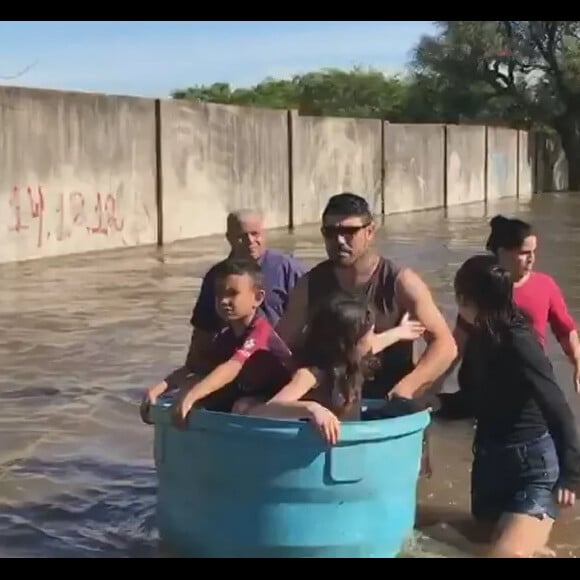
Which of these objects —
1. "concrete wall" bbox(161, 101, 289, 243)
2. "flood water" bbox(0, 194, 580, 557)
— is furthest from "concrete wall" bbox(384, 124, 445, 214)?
"flood water" bbox(0, 194, 580, 557)

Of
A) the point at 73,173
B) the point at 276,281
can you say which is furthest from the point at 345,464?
the point at 73,173

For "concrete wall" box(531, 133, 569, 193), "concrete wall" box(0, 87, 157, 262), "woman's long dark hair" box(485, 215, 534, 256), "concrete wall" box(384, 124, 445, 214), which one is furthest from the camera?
"concrete wall" box(531, 133, 569, 193)

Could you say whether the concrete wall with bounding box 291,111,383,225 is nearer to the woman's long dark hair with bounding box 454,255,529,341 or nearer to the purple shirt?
the purple shirt

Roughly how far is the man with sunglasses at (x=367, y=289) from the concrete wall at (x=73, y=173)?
11944 mm

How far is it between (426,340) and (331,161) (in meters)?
22.8

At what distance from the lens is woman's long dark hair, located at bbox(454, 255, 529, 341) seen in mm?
4855

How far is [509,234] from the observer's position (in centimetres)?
545

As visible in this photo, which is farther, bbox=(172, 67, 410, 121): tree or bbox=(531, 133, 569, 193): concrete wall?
bbox=(172, 67, 410, 121): tree

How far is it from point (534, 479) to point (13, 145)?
13152mm

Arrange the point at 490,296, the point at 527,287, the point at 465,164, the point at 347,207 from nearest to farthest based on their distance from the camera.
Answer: the point at 490,296 → the point at 347,207 → the point at 527,287 → the point at 465,164

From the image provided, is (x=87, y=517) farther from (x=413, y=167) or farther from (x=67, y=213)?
(x=413, y=167)

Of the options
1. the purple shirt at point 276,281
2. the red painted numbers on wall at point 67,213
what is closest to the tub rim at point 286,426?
the purple shirt at point 276,281

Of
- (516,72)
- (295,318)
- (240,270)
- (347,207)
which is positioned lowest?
(295,318)
